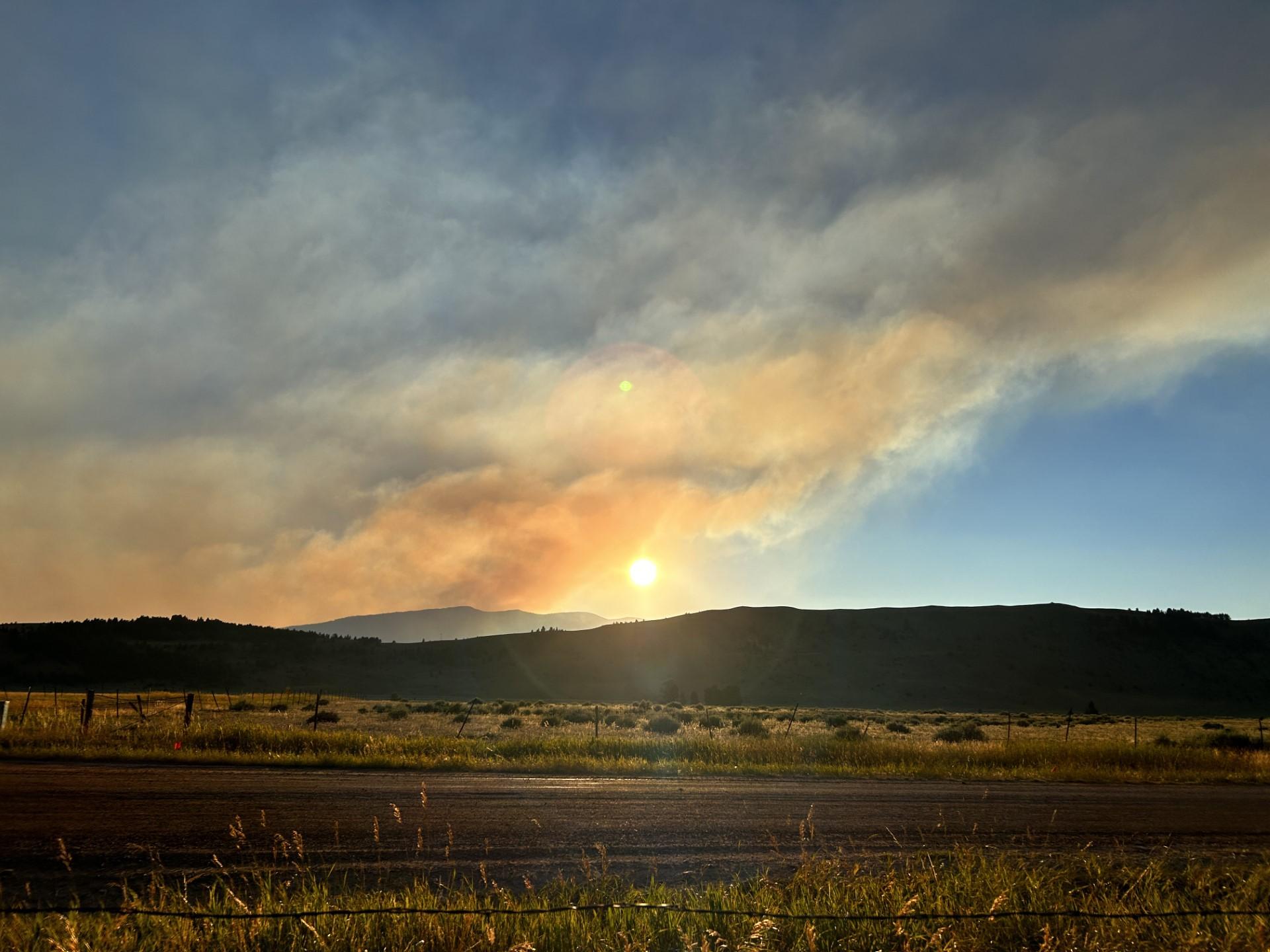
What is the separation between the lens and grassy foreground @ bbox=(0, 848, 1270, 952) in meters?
6.75

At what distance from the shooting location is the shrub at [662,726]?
39381 millimetres

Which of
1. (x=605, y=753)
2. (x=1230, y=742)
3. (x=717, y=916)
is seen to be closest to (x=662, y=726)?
(x=605, y=753)

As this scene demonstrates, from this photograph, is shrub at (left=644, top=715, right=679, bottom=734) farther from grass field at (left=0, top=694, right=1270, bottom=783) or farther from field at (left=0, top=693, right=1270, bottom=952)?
field at (left=0, top=693, right=1270, bottom=952)

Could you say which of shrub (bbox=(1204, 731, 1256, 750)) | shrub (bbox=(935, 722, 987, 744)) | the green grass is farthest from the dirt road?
shrub (bbox=(935, 722, 987, 744))

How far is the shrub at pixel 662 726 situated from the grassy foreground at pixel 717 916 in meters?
29.9

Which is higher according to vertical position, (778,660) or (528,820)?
(528,820)

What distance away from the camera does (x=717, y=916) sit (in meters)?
7.75

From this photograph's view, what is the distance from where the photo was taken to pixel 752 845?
12.2m

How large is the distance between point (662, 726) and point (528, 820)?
93.2ft

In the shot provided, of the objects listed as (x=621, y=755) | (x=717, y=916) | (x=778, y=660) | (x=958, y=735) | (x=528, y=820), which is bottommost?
(x=778, y=660)

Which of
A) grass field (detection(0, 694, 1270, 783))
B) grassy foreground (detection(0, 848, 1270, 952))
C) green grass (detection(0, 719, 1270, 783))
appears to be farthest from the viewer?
grass field (detection(0, 694, 1270, 783))

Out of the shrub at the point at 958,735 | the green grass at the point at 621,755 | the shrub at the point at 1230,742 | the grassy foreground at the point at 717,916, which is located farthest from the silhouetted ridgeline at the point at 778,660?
the grassy foreground at the point at 717,916

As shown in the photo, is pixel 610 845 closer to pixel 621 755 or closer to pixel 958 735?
pixel 621 755

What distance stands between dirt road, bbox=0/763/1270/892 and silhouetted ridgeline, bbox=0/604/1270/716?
69.4 m
